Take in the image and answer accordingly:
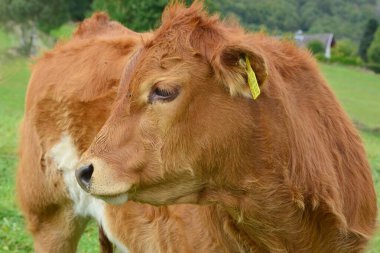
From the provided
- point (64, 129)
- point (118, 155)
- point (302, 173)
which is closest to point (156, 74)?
point (118, 155)

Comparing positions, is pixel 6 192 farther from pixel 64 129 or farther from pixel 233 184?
pixel 233 184

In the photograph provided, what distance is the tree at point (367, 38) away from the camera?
73125 mm

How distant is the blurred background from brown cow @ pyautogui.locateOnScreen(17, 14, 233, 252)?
46 centimetres

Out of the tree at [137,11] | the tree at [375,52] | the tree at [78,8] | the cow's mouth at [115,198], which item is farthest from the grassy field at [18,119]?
the tree at [375,52]

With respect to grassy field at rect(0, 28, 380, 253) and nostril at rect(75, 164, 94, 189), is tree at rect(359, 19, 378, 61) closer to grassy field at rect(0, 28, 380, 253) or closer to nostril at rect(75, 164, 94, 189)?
grassy field at rect(0, 28, 380, 253)

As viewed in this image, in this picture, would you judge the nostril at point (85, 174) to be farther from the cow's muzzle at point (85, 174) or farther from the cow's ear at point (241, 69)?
the cow's ear at point (241, 69)

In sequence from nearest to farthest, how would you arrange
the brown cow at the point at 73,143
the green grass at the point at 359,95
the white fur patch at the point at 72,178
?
the brown cow at the point at 73,143
the white fur patch at the point at 72,178
the green grass at the point at 359,95

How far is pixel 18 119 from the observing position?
1576 centimetres

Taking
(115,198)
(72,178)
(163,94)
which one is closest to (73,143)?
(72,178)

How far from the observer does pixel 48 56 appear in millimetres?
Answer: 5227

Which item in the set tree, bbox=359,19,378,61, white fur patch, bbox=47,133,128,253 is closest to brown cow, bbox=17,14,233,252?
white fur patch, bbox=47,133,128,253

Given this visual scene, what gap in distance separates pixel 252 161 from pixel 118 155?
2.15 feet

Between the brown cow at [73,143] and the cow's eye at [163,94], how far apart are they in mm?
955

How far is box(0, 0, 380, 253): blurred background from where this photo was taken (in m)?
7.44
